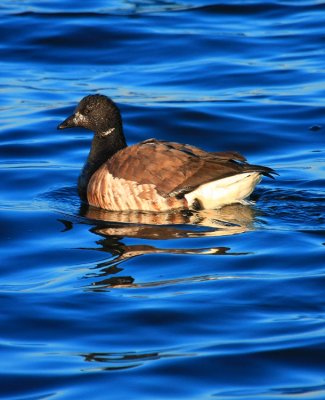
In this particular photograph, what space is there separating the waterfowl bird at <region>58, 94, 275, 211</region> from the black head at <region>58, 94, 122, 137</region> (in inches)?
29.5

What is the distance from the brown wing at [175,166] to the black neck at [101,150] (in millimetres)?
842

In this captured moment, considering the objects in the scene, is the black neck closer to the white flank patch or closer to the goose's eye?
the goose's eye

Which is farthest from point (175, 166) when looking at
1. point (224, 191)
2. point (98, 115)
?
point (98, 115)

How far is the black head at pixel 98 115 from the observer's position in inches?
464

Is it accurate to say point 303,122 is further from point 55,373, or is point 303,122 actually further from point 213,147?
point 55,373

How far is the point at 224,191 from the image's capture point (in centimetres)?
1066

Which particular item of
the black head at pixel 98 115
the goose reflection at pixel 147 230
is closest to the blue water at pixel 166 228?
the goose reflection at pixel 147 230

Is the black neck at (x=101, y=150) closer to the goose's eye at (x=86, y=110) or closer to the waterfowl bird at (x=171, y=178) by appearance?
the goose's eye at (x=86, y=110)

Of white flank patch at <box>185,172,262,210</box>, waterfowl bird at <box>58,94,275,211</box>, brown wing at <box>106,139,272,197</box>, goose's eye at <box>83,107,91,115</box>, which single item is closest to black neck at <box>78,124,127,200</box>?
goose's eye at <box>83,107,91,115</box>

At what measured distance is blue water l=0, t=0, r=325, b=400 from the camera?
7129 millimetres

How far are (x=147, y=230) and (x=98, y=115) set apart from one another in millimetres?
2042

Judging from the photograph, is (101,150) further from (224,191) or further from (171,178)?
(224,191)

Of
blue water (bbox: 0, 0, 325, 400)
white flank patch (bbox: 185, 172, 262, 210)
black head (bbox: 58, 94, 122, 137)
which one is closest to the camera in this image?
blue water (bbox: 0, 0, 325, 400)

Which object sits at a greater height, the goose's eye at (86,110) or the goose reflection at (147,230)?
the goose's eye at (86,110)
